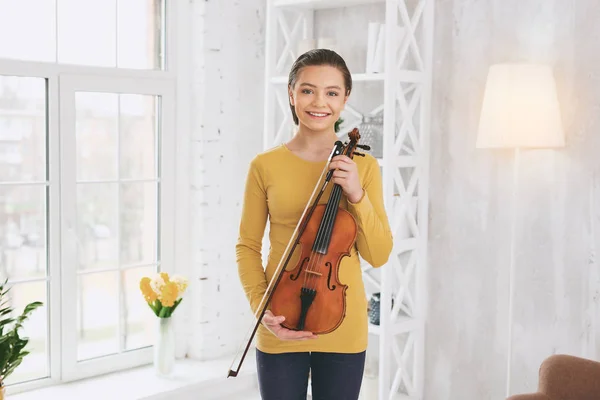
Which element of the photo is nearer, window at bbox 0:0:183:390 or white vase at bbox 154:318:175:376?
window at bbox 0:0:183:390

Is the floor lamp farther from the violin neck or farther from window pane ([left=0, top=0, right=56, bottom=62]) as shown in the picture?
window pane ([left=0, top=0, right=56, bottom=62])

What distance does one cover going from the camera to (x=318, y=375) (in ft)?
6.43

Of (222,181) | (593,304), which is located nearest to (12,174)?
(222,181)

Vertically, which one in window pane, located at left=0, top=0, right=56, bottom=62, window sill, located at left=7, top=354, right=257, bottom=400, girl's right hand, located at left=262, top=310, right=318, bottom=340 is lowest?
window sill, located at left=7, top=354, right=257, bottom=400

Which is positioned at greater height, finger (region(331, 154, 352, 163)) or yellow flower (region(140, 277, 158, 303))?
finger (region(331, 154, 352, 163))

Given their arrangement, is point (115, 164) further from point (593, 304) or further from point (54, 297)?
point (593, 304)

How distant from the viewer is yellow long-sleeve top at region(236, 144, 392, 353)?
6.29 ft

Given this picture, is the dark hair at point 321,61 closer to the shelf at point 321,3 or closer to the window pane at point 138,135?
the shelf at point 321,3

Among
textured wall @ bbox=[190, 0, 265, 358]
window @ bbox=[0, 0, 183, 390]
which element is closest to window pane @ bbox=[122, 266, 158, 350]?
window @ bbox=[0, 0, 183, 390]

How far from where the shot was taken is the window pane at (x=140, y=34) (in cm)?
360

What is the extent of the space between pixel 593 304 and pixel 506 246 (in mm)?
439

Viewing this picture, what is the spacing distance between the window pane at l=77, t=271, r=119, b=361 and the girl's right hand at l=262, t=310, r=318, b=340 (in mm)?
1944

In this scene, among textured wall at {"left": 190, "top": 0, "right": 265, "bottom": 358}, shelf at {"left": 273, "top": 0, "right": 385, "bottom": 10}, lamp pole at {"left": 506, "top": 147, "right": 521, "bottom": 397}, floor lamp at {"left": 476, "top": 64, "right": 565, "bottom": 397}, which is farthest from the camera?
textured wall at {"left": 190, "top": 0, "right": 265, "bottom": 358}

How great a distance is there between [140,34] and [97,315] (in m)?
1.39
